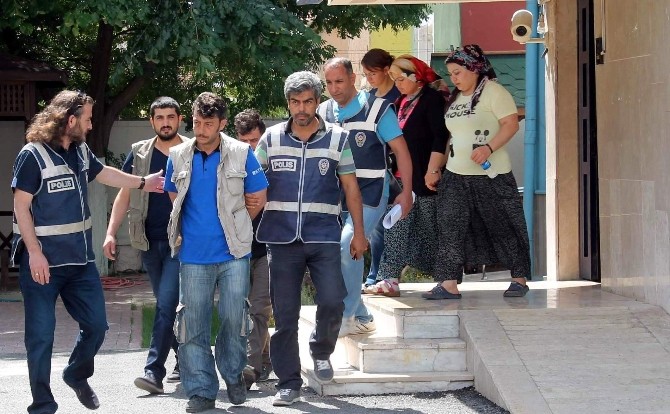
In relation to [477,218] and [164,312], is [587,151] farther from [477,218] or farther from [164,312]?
[164,312]

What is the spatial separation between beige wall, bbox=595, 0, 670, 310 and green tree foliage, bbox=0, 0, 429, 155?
5545 mm

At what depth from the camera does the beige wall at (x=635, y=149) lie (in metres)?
7.65

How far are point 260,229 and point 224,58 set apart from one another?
899 centimetres


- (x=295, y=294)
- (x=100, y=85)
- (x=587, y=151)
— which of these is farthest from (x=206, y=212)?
(x=100, y=85)

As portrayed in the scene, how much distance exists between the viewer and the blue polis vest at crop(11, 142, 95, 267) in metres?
6.40

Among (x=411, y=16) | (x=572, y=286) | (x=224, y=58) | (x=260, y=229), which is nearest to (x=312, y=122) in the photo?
(x=260, y=229)

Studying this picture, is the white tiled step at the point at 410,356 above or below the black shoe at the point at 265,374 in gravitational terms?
above

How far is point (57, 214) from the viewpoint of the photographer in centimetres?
643

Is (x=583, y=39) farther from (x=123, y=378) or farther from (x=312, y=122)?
(x=123, y=378)

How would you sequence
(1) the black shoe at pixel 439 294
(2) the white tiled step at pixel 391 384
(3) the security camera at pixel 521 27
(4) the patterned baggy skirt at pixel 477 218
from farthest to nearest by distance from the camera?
(3) the security camera at pixel 521 27, (1) the black shoe at pixel 439 294, (4) the patterned baggy skirt at pixel 477 218, (2) the white tiled step at pixel 391 384


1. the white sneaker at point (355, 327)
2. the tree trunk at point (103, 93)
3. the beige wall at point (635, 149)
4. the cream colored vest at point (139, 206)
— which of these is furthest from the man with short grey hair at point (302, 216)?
the tree trunk at point (103, 93)

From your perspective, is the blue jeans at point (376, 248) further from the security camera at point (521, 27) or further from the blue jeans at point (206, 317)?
the security camera at point (521, 27)

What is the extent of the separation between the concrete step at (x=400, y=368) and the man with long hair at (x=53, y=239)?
1484 millimetres

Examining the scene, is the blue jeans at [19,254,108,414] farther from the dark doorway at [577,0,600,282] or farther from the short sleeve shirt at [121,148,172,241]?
the dark doorway at [577,0,600,282]
